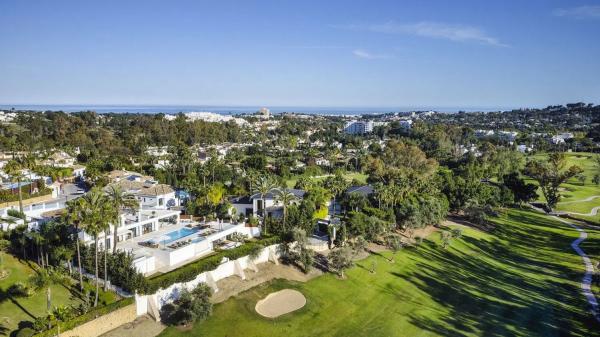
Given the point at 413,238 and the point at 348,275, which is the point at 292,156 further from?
the point at 348,275

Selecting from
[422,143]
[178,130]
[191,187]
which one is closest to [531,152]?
[422,143]

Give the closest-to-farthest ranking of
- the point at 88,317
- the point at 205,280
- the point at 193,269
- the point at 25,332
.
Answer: the point at 25,332 → the point at 88,317 → the point at 193,269 → the point at 205,280

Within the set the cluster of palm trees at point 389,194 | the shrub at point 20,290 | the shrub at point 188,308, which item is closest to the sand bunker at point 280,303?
the shrub at point 188,308

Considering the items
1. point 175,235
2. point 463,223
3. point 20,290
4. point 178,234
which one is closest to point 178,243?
point 175,235

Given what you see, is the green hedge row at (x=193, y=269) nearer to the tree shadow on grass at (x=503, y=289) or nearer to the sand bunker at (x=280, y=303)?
the sand bunker at (x=280, y=303)

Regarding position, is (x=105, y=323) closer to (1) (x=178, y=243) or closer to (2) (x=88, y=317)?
(2) (x=88, y=317)

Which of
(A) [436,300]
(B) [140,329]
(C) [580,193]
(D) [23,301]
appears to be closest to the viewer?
(B) [140,329]
